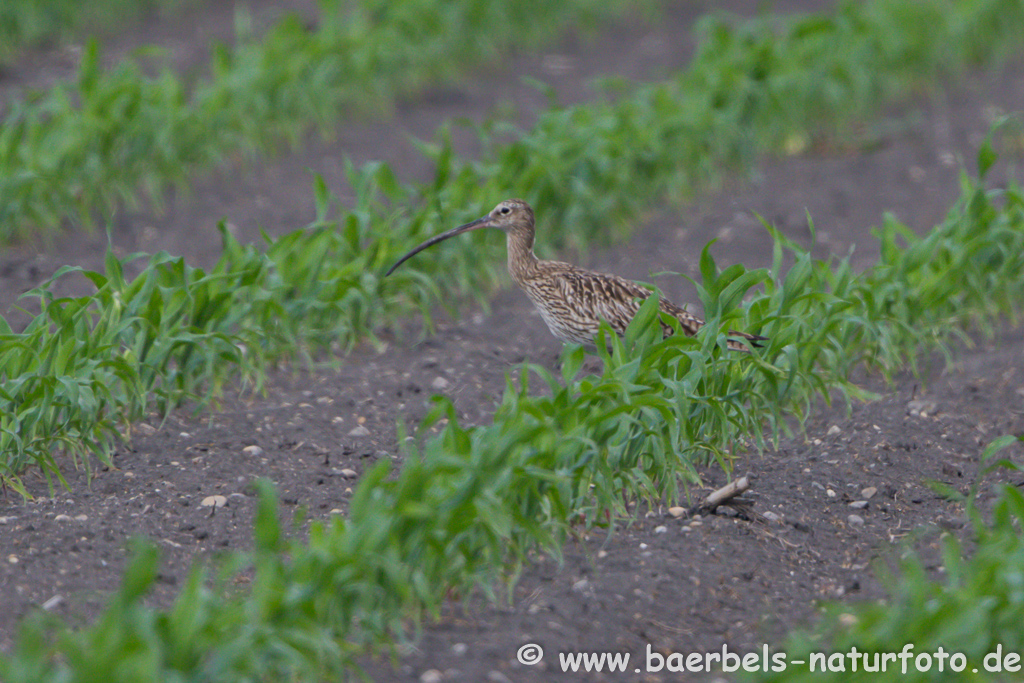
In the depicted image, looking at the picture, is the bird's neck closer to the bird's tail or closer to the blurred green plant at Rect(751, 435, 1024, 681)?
the bird's tail

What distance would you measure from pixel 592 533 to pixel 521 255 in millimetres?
1938

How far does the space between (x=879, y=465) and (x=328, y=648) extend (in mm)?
2797

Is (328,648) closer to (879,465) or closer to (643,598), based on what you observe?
(643,598)

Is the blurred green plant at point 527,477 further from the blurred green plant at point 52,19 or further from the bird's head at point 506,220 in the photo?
the blurred green plant at point 52,19

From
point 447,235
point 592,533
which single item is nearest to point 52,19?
point 447,235

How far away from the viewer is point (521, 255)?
6.19 metres

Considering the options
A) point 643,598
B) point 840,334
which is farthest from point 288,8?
point 643,598

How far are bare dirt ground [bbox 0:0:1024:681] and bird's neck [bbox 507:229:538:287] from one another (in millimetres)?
512

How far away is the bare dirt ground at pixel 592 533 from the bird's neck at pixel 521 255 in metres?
0.51

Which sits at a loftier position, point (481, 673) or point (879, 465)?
point (879, 465)

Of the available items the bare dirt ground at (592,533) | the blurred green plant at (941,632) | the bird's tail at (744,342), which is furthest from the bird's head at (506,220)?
the blurred green plant at (941,632)

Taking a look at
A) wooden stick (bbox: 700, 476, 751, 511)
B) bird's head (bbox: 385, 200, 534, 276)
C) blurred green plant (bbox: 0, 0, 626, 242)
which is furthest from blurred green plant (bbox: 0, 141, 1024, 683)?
blurred green plant (bbox: 0, 0, 626, 242)

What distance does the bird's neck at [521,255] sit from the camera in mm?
6121

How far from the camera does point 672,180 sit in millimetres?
8344
